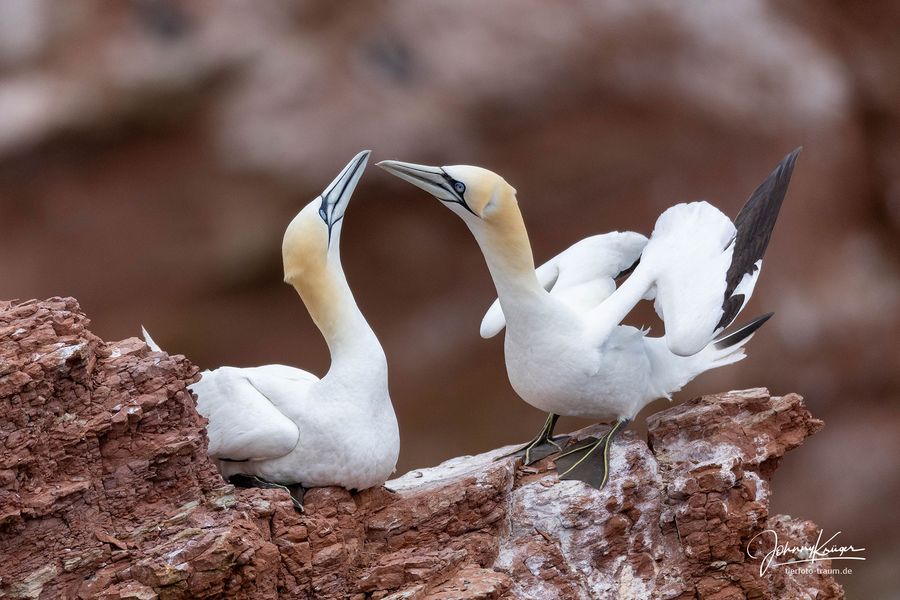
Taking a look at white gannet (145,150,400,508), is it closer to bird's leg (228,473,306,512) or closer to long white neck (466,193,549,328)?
bird's leg (228,473,306,512)

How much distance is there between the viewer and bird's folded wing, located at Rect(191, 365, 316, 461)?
490cm

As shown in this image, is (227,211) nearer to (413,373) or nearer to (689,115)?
(413,373)

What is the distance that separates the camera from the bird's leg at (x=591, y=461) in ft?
17.6

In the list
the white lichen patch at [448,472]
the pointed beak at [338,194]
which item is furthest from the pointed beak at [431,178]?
the white lichen patch at [448,472]

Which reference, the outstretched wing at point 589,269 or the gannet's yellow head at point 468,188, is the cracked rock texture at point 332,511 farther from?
the gannet's yellow head at point 468,188

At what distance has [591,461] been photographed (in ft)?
17.9

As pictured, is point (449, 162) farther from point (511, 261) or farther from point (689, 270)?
point (511, 261)

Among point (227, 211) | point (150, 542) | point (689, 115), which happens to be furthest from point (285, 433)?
point (689, 115)

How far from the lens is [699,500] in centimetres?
535

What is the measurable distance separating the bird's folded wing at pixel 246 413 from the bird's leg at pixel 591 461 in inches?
49.6

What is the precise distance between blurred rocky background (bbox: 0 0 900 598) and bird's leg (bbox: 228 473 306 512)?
668 centimetres

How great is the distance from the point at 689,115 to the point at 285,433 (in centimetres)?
806

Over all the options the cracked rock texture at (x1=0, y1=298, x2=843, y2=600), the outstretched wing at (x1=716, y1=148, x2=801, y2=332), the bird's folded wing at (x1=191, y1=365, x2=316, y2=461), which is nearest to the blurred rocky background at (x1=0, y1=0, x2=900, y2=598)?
the outstretched wing at (x1=716, y1=148, x2=801, y2=332)

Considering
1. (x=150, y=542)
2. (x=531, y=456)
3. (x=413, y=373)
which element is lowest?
(x=150, y=542)
